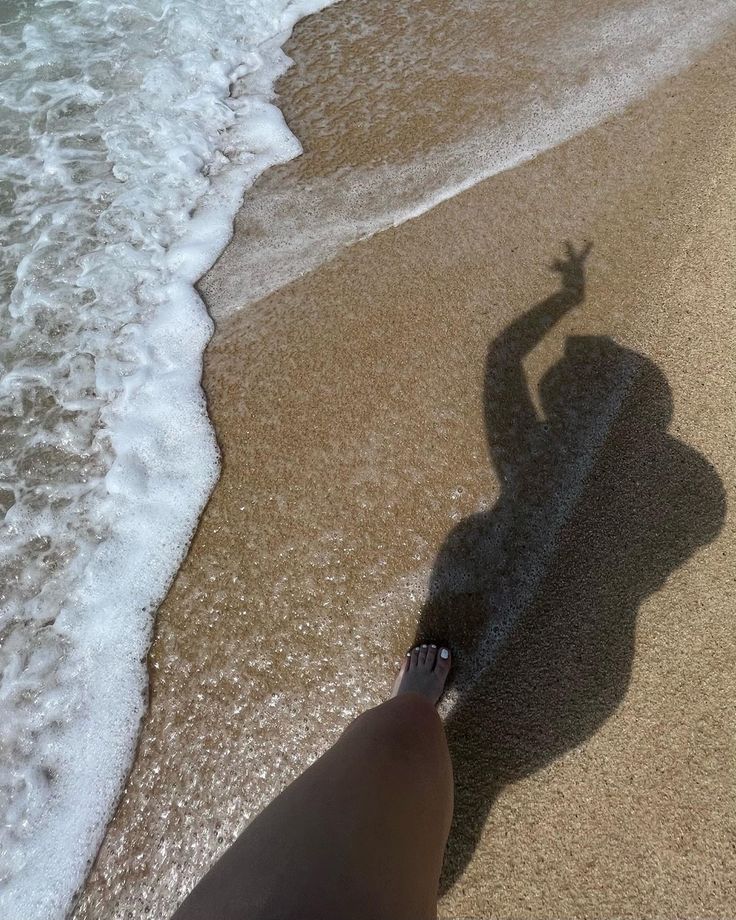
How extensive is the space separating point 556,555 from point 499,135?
2329 millimetres

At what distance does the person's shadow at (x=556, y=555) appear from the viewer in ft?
6.13

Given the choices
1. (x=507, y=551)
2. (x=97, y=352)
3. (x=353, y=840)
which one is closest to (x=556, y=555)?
(x=507, y=551)

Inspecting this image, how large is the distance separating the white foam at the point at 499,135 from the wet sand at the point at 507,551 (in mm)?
112

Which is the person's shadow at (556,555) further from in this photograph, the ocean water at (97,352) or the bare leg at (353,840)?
the ocean water at (97,352)

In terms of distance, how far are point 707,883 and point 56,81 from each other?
16.4ft

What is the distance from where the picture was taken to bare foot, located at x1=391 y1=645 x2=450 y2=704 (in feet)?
6.07

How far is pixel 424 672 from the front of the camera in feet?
6.28

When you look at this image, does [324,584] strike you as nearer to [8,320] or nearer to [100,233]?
[8,320]

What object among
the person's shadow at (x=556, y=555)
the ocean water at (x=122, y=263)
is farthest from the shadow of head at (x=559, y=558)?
the ocean water at (x=122, y=263)

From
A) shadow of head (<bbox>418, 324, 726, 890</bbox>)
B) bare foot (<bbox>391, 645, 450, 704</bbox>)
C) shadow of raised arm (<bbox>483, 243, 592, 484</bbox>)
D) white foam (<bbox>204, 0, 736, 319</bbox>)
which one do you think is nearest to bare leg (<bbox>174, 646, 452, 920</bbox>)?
bare foot (<bbox>391, 645, 450, 704</bbox>)

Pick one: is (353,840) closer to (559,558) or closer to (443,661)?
(443,661)

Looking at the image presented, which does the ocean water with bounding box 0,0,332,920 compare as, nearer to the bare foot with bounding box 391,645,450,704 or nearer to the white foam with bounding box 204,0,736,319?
the white foam with bounding box 204,0,736,319

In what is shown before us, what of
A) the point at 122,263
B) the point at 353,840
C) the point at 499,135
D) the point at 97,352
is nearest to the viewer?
the point at 353,840

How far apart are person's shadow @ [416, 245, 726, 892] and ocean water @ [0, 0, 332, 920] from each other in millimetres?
1062
